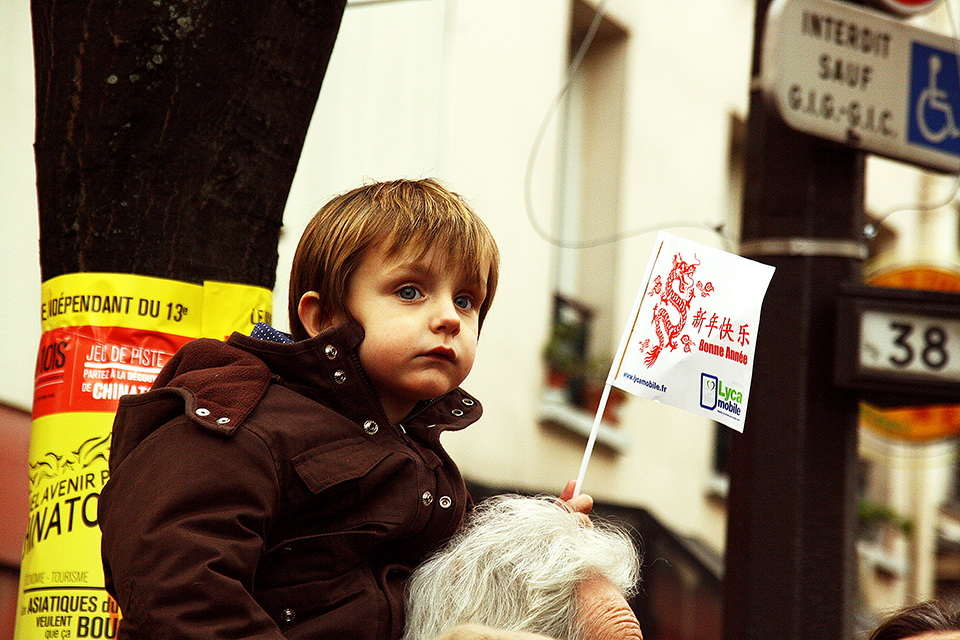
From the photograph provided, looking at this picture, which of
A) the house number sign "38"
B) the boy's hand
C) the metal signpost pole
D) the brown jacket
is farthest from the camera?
the house number sign "38"

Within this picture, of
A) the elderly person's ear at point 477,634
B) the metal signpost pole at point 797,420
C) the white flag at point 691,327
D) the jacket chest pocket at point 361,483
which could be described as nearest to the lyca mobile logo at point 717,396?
the white flag at point 691,327

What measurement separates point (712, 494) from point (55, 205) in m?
9.91

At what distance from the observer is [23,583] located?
269 cm

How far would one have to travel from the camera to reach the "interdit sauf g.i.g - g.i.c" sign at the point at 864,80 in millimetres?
4156

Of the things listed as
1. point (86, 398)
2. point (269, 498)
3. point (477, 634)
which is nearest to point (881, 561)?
→ point (86, 398)

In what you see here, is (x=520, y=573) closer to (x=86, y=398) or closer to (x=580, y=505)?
(x=580, y=505)

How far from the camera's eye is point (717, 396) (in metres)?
2.54

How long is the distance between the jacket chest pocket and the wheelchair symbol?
2888 mm

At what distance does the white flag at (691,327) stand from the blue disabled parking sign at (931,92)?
2.19m

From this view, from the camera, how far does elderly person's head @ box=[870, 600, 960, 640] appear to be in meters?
2.22

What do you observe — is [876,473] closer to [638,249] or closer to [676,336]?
[638,249]

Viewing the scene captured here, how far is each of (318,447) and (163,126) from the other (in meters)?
0.84

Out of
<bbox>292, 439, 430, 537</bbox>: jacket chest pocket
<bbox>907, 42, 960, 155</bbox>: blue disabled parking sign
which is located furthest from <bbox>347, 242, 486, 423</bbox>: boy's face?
<bbox>907, 42, 960, 155</bbox>: blue disabled parking sign

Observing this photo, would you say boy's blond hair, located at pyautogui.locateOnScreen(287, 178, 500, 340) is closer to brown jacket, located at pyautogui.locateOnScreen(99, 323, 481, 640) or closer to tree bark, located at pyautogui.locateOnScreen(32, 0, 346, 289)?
brown jacket, located at pyautogui.locateOnScreen(99, 323, 481, 640)
